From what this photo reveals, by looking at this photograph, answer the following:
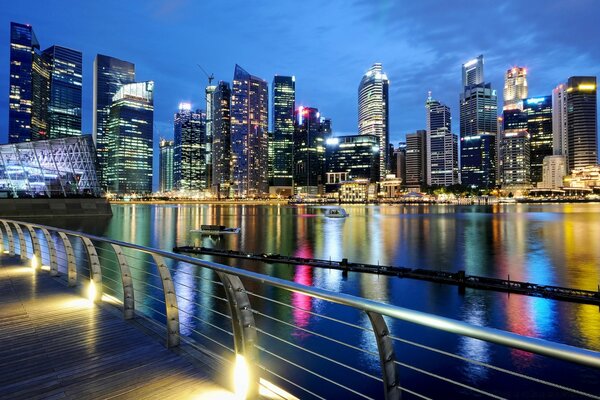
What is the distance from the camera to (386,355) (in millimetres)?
2979

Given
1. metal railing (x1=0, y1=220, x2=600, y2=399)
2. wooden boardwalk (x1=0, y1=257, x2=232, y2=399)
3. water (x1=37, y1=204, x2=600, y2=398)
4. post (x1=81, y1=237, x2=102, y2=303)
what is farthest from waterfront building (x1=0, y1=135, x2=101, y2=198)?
wooden boardwalk (x1=0, y1=257, x2=232, y2=399)

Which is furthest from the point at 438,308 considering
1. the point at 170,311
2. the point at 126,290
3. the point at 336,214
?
the point at 336,214

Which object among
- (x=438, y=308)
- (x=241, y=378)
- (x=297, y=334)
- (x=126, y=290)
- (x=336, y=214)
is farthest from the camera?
(x=336, y=214)

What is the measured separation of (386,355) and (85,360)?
414 cm

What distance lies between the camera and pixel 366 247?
1634 inches

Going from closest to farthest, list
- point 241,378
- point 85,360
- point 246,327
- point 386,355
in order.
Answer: point 386,355 → point 246,327 → point 241,378 → point 85,360

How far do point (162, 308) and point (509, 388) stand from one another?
14712mm

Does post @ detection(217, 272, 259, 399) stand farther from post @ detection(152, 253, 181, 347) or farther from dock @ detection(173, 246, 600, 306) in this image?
dock @ detection(173, 246, 600, 306)

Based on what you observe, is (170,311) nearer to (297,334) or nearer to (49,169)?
(297,334)

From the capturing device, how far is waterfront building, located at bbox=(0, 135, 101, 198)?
74688 mm

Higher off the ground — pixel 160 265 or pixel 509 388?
pixel 160 265

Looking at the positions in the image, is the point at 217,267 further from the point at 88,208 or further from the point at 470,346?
the point at 88,208

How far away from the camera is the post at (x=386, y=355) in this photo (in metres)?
2.86

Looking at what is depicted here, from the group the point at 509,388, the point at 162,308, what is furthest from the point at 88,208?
Result: the point at 509,388
